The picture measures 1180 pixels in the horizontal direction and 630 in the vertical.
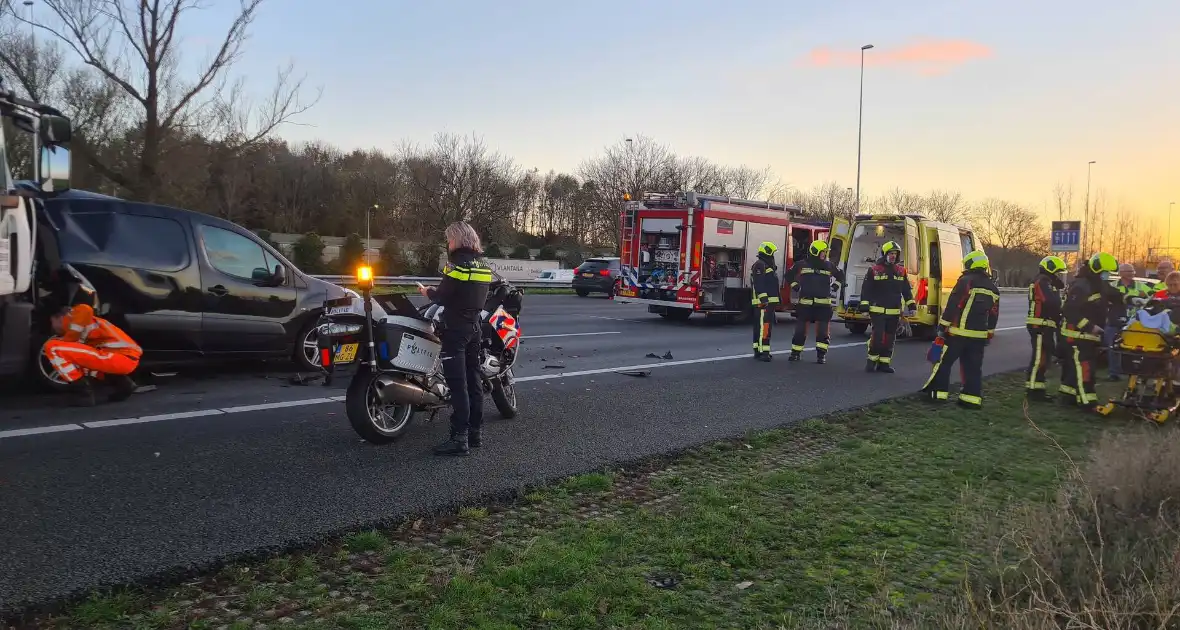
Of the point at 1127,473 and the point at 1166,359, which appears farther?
the point at 1166,359

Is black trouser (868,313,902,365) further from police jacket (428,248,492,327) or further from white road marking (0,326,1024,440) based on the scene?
police jacket (428,248,492,327)

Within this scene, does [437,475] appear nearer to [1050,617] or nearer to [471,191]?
[1050,617]

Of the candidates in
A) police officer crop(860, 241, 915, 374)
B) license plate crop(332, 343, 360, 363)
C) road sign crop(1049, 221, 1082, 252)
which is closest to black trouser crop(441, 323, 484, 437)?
license plate crop(332, 343, 360, 363)

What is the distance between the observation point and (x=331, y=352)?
19.5ft

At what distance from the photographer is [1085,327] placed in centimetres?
931

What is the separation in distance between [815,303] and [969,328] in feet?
11.7

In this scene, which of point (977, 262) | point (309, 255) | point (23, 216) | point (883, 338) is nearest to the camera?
point (23, 216)

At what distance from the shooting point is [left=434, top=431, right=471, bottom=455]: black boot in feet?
19.1

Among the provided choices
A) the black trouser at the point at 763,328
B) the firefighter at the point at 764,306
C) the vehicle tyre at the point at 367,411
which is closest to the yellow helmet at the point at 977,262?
the firefighter at the point at 764,306

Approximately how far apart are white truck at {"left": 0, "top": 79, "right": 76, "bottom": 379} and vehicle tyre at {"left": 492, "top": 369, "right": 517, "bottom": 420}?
3684 millimetres

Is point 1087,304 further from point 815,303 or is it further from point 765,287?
point 765,287

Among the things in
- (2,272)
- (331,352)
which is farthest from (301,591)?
(2,272)

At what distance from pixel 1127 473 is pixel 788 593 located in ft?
7.36

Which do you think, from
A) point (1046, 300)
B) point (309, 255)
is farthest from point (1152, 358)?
point (309, 255)
